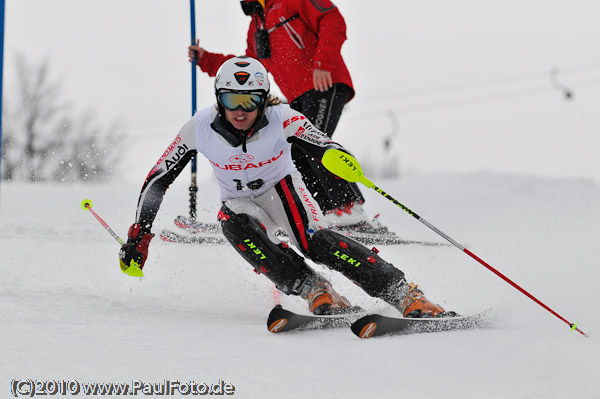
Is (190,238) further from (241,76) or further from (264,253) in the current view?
(241,76)

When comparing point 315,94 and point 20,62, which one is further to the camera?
point 20,62

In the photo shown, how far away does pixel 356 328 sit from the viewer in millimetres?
3092

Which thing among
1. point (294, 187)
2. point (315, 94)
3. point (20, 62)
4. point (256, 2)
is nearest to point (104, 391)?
point (294, 187)

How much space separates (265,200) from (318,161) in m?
1.45

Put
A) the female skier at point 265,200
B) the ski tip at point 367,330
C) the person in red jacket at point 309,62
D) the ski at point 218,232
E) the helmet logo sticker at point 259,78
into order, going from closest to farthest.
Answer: the ski tip at point 367,330 < the female skier at point 265,200 < the helmet logo sticker at point 259,78 < the person in red jacket at point 309,62 < the ski at point 218,232

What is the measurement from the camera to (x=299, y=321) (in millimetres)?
3266

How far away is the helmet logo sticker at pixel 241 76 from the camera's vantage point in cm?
363

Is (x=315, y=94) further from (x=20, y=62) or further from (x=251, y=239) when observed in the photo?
(x=20, y=62)

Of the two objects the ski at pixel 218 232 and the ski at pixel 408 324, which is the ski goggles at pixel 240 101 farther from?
the ski at pixel 218 232

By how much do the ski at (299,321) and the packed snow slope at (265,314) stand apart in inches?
2.0

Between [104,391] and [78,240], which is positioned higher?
[104,391]

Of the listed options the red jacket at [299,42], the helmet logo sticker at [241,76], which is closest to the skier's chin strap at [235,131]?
the helmet logo sticker at [241,76]

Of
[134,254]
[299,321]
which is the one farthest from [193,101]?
[299,321]

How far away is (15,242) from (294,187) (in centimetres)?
245
